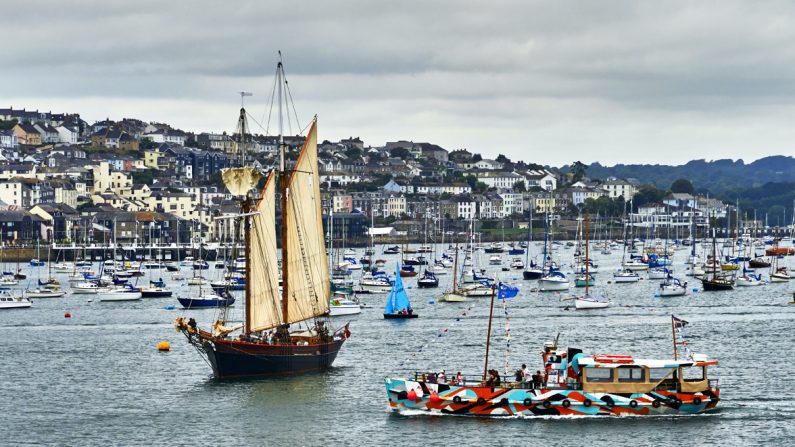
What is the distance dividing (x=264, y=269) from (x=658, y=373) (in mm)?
22341

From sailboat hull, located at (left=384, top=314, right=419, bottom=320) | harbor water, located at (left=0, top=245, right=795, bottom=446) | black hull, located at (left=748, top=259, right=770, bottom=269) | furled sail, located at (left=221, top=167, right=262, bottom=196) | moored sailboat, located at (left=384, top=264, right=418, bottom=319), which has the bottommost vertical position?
harbor water, located at (left=0, top=245, right=795, bottom=446)

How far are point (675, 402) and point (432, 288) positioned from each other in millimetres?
84706

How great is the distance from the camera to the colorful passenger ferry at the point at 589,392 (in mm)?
51062

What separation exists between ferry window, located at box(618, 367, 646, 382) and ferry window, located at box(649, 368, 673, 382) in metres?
0.32

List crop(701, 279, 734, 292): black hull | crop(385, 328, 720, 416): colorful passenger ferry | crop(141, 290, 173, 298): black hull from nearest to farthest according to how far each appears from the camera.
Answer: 1. crop(385, 328, 720, 416): colorful passenger ferry
2. crop(701, 279, 734, 292): black hull
3. crop(141, 290, 173, 298): black hull

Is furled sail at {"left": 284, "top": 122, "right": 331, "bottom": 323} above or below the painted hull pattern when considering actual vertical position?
above

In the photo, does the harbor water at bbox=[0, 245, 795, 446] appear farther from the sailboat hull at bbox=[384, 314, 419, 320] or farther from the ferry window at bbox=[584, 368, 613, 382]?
the sailboat hull at bbox=[384, 314, 419, 320]

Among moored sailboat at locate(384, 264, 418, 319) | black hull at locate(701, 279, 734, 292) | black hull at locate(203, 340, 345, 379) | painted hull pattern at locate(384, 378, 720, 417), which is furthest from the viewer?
black hull at locate(701, 279, 734, 292)

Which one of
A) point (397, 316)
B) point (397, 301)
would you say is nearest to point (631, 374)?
point (397, 316)

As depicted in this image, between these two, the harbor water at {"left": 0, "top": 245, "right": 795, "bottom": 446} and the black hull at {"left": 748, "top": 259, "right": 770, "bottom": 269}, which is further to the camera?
the black hull at {"left": 748, "top": 259, "right": 770, "bottom": 269}

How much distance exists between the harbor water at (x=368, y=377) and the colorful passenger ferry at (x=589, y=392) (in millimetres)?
460

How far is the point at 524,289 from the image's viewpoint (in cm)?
13075

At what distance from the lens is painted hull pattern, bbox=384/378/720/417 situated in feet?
168

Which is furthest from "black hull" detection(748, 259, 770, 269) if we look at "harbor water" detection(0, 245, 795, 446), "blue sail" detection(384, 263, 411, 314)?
"blue sail" detection(384, 263, 411, 314)
